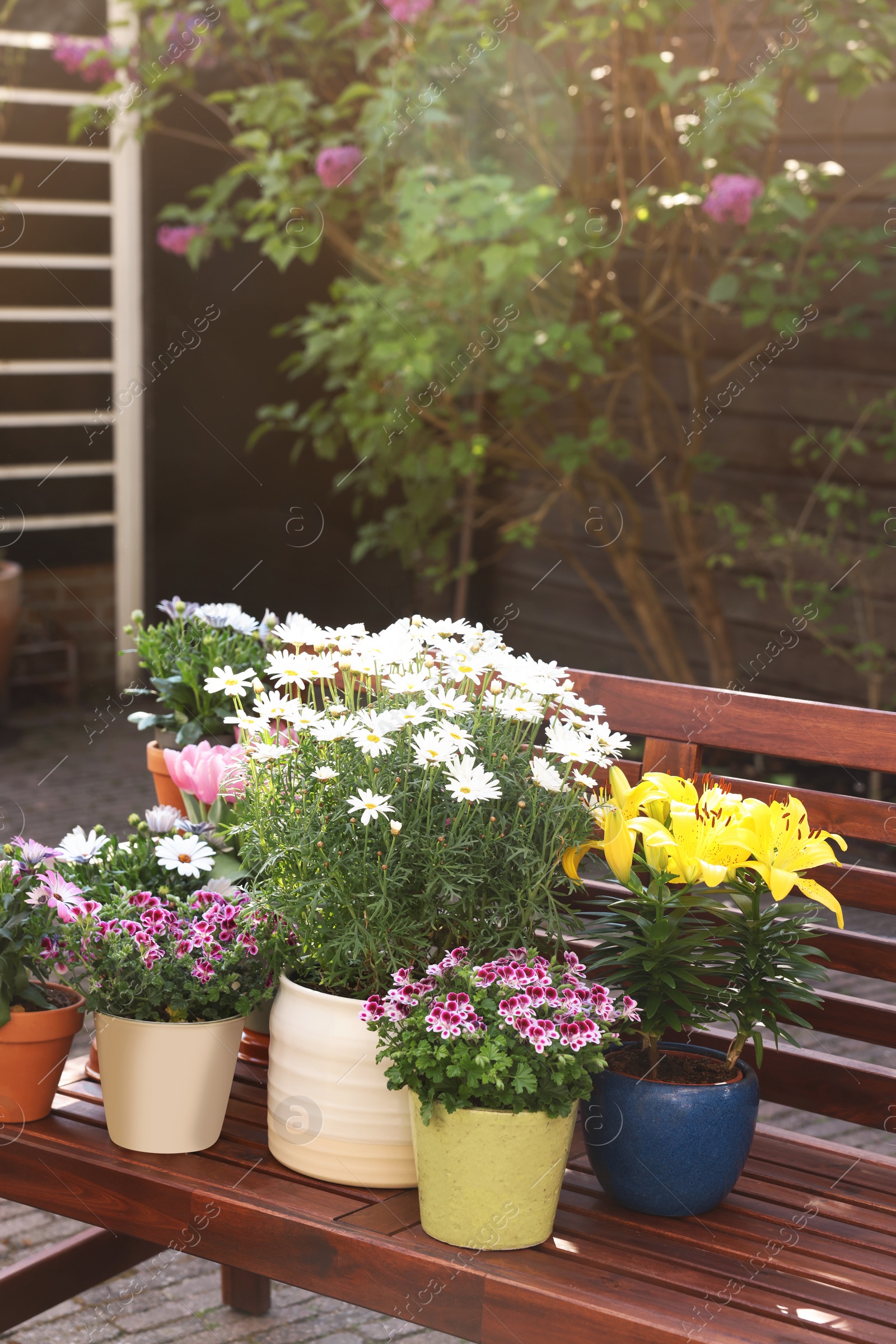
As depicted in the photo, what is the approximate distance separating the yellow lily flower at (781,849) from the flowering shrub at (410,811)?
0.55 ft

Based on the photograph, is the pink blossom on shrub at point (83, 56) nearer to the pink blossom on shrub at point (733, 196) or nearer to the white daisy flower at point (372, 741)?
the pink blossom on shrub at point (733, 196)

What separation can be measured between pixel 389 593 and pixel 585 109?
2.13 m

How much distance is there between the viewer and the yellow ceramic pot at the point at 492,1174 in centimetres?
134

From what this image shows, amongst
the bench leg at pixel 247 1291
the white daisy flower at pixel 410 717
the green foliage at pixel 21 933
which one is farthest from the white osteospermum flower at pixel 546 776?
the bench leg at pixel 247 1291

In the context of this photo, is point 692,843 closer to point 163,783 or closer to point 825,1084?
point 825,1084

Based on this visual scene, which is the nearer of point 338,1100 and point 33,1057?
point 338,1100

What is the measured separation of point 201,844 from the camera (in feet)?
5.41

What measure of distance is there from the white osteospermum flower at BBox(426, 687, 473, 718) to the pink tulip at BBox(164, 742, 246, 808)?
1.20ft

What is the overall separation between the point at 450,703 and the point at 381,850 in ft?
0.54

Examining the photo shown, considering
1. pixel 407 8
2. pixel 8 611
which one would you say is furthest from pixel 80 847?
pixel 8 611

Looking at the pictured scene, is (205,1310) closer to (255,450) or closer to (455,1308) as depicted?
(455,1308)

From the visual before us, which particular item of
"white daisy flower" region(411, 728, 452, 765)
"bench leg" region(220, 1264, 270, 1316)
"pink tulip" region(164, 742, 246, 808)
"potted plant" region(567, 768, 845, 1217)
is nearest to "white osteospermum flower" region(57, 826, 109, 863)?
"pink tulip" region(164, 742, 246, 808)

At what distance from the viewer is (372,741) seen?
4.64ft

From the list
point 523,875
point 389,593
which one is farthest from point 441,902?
point 389,593
